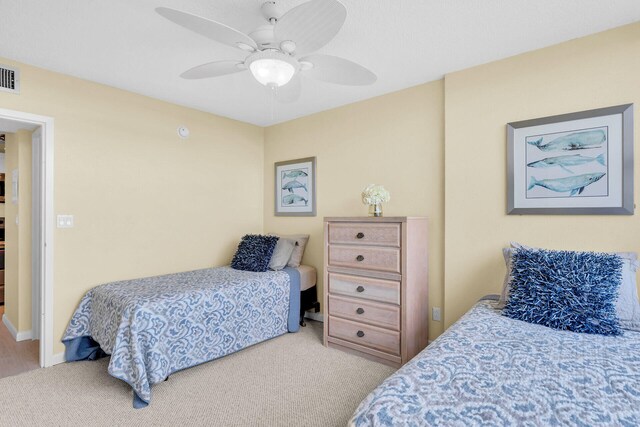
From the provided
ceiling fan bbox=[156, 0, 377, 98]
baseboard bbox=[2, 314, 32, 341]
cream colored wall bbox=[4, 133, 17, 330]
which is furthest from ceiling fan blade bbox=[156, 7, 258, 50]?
baseboard bbox=[2, 314, 32, 341]

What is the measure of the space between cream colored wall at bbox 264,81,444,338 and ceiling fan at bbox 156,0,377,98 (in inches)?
45.8

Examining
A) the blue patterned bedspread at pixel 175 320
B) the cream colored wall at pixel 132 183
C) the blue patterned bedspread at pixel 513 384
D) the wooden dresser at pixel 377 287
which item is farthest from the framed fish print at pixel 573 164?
the cream colored wall at pixel 132 183

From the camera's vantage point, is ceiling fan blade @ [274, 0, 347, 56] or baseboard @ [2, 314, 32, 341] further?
baseboard @ [2, 314, 32, 341]

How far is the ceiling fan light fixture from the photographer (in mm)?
1717

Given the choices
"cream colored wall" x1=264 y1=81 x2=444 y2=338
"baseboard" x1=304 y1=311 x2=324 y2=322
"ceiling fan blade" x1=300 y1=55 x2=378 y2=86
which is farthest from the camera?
"baseboard" x1=304 y1=311 x2=324 y2=322

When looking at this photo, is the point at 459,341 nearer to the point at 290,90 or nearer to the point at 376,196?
the point at 376,196

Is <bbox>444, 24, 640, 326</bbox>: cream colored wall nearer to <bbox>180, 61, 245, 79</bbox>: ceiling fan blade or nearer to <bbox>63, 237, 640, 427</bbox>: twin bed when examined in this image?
<bbox>63, 237, 640, 427</bbox>: twin bed

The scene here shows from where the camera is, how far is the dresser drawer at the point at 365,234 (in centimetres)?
257

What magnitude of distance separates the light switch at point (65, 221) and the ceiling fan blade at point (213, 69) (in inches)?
67.3

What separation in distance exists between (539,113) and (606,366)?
1724 millimetres

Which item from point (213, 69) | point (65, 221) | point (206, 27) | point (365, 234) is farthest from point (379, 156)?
point (65, 221)

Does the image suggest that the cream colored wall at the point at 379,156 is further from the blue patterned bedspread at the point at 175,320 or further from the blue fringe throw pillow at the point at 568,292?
the blue fringe throw pillow at the point at 568,292

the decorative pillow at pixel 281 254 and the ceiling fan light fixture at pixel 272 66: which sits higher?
the ceiling fan light fixture at pixel 272 66

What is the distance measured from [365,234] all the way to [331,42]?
4.82ft
